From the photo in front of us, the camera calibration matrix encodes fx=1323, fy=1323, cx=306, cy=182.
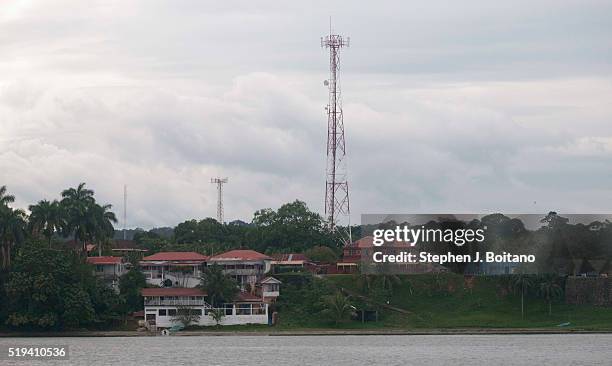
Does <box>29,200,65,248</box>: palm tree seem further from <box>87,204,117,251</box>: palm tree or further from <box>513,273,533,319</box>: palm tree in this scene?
<box>513,273,533,319</box>: palm tree

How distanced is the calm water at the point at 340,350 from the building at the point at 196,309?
6993mm

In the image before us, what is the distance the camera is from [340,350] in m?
119

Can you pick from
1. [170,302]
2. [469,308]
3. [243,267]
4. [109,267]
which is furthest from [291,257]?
[469,308]

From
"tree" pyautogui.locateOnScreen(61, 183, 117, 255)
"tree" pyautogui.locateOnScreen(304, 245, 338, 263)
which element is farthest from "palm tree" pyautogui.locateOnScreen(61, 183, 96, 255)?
"tree" pyautogui.locateOnScreen(304, 245, 338, 263)

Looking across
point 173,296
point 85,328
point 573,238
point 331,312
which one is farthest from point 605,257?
point 85,328

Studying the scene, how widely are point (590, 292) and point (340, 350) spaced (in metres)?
46.9

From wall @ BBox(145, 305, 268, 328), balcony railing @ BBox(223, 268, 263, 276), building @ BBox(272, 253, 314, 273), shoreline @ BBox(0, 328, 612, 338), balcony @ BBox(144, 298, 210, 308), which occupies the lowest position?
shoreline @ BBox(0, 328, 612, 338)

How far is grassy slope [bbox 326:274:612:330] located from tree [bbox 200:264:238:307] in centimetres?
1370

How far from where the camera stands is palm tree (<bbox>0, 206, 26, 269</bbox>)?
155 meters

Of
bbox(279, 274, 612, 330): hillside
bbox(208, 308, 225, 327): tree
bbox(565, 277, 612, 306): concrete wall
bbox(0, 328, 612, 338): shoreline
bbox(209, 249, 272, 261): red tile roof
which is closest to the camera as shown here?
bbox(0, 328, 612, 338): shoreline

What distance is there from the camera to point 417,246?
160 meters

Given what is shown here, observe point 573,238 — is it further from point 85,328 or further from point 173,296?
point 85,328

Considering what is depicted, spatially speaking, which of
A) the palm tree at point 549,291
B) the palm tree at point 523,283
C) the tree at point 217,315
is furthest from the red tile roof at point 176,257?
the palm tree at point 549,291

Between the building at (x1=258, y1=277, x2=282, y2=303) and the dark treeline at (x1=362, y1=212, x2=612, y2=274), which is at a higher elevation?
the dark treeline at (x1=362, y1=212, x2=612, y2=274)
